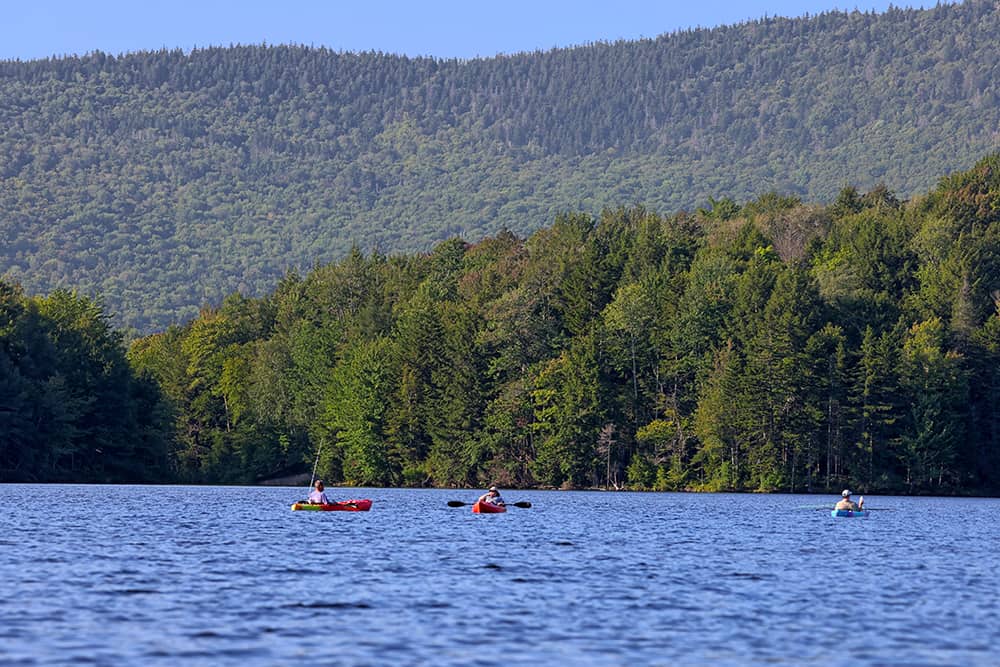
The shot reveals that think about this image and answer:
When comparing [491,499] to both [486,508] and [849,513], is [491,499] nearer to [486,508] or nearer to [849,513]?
[486,508]

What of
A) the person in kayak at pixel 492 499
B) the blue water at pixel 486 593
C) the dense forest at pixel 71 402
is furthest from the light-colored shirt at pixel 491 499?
the dense forest at pixel 71 402

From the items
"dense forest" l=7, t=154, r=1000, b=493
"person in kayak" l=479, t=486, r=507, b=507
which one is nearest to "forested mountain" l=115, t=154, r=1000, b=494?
"dense forest" l=7, t=154, r=1000, b=493

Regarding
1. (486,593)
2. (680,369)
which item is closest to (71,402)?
(680,369)

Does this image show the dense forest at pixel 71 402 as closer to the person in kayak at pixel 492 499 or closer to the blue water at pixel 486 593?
the person in kayak at pixel 492 499

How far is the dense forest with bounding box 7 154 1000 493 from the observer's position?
5640 inches

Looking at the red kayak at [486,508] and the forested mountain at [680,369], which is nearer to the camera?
the red kayak at [486,508]

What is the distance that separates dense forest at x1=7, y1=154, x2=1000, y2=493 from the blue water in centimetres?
6303

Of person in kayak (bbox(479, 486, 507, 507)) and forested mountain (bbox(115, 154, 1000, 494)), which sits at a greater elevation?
forested mountain (bbox(115, 154, 1000, 494))

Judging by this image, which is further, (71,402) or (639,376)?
(639,376)

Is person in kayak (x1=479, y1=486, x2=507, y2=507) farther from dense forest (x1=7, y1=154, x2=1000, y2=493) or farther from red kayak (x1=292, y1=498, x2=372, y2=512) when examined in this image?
dense forest (x1=7, y1=154, x2=1000, y2=493)

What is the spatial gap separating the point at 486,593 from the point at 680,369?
112 m

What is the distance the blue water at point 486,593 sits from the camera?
3369 cm

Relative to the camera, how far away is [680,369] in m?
155

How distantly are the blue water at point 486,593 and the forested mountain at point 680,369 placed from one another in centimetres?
6296
